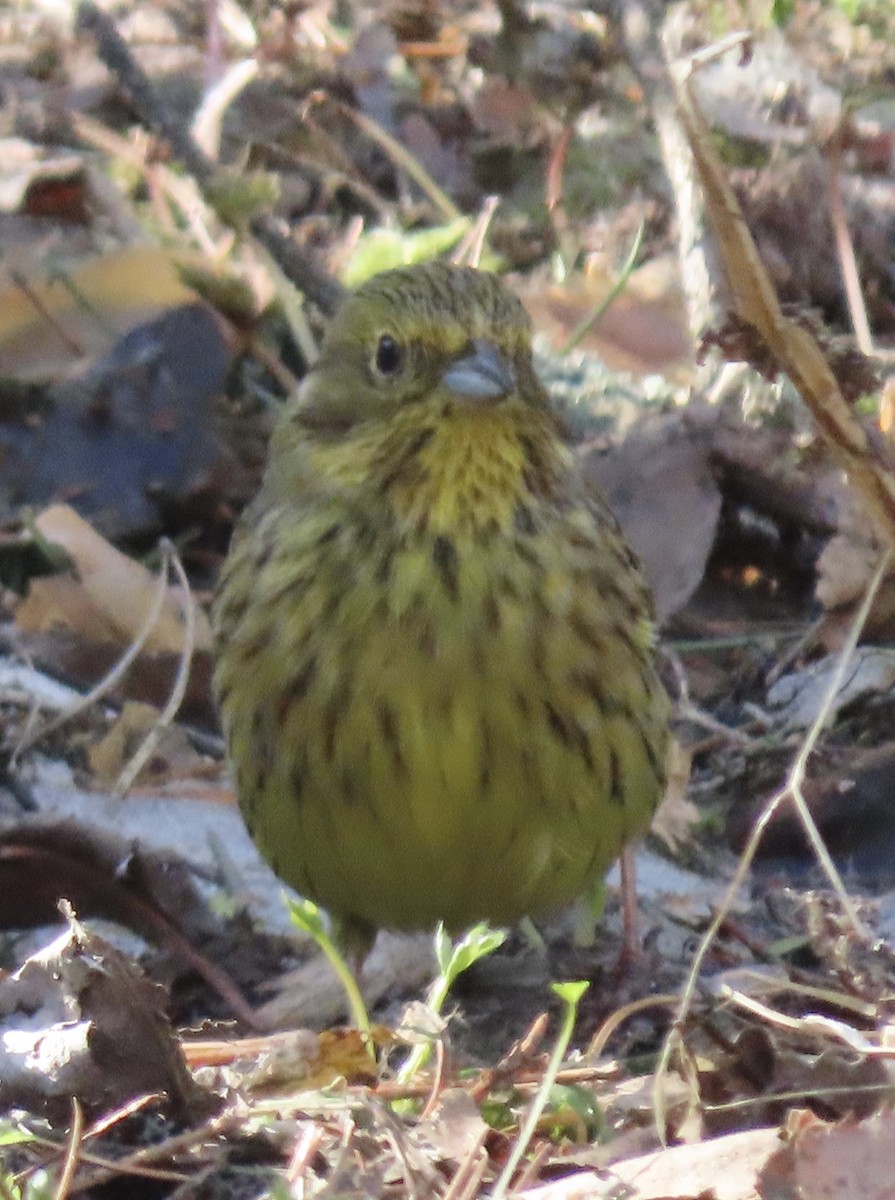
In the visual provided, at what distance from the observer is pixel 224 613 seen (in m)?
3.78

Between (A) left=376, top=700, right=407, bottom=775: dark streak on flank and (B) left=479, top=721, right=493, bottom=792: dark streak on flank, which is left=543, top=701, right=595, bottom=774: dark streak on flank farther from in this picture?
(A) left=376, top=700, right=407, bottom=775: dark streak on flank

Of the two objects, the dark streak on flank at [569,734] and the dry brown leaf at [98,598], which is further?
the dry brown leaf at [98,598]

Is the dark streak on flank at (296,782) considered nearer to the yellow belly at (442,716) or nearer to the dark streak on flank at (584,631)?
the yellow belly at (442,716)

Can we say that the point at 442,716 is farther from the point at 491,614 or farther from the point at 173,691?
the point at 173,691

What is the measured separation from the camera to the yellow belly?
3.39 m

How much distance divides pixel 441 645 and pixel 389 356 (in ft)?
1.55

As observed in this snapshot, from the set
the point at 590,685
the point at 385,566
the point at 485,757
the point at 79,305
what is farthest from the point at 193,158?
the point at 485,757

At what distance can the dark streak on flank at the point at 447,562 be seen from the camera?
11.2 ft

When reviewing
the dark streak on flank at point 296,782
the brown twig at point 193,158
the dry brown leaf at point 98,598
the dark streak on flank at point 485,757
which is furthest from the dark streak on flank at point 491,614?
the brown twig at point 193,158

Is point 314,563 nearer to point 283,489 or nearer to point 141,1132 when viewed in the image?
point 283,489

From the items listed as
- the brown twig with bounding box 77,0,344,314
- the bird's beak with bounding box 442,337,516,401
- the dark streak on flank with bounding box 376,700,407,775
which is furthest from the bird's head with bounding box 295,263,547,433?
the brown twig with bounding box 77,0,344,314

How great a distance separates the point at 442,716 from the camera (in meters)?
3.38

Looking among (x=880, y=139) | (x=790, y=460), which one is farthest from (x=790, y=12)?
(x=790, y=460)

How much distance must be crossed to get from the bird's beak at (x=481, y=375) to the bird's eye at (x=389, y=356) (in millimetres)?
110
